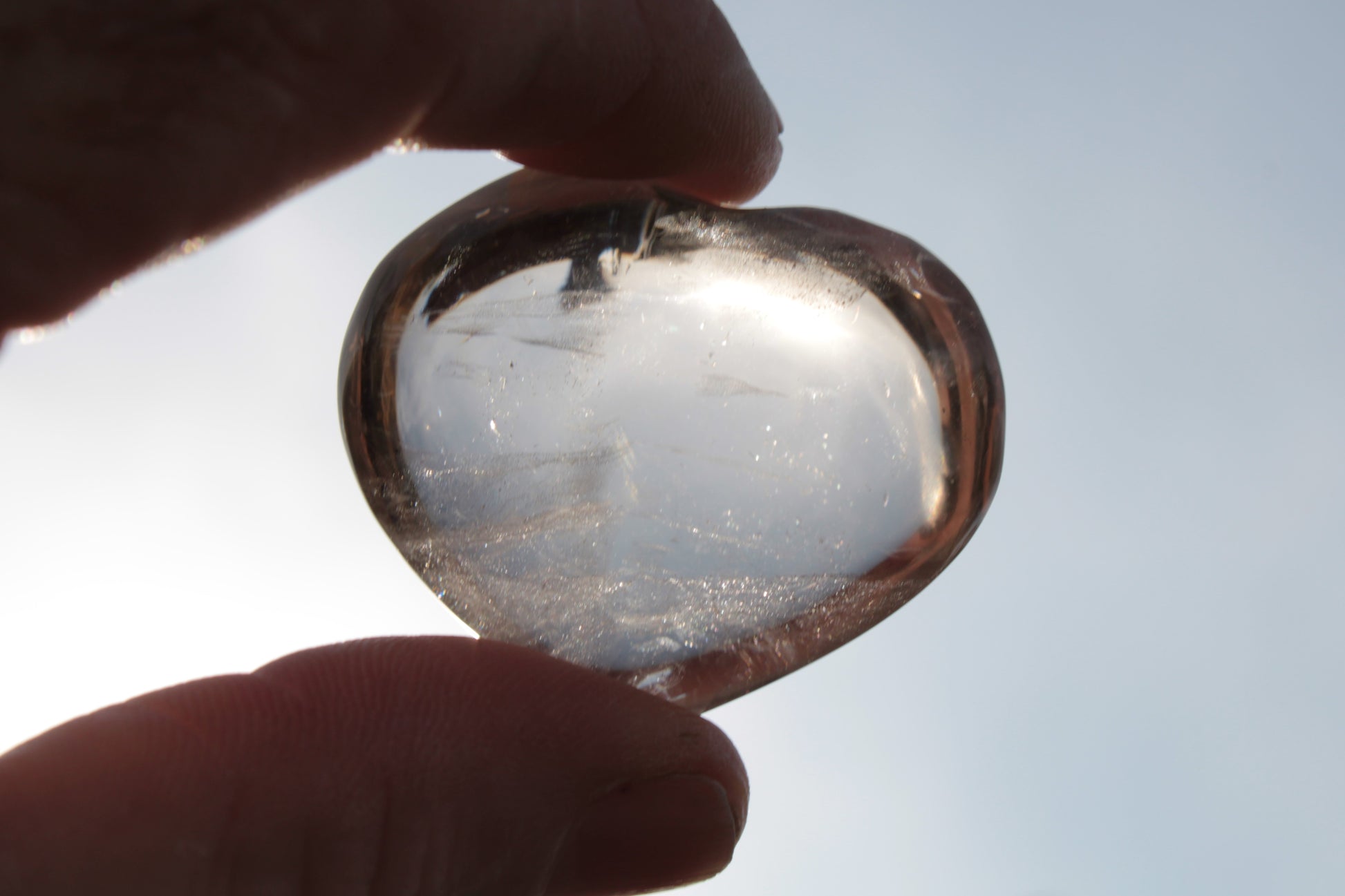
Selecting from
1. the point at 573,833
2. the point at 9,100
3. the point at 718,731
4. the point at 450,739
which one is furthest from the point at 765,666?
the point at 9,100

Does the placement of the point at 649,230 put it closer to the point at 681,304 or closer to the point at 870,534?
the point at 681,304

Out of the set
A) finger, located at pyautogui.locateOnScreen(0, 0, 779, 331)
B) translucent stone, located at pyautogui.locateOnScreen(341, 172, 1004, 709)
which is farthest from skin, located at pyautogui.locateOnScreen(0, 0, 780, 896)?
translucent stone, located at pyautogui.locateOnScreen(341, 172, 1004, 709)

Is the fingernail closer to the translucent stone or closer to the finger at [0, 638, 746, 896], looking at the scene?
the finger at [0, 638, 746, 896]

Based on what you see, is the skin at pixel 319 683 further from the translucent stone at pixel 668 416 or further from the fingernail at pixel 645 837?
the translucent stone at pixel 668 416

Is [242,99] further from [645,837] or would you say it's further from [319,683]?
[645,837]

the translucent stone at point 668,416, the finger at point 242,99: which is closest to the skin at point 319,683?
the finger at point 242,99
